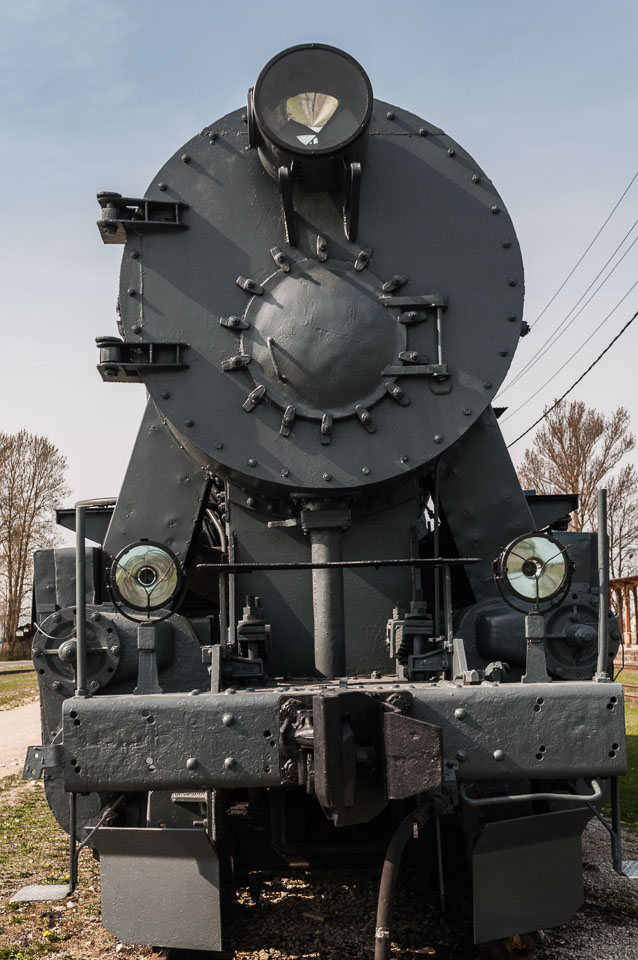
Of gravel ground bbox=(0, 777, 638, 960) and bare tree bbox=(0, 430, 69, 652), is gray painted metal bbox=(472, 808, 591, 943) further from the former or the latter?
bare tree bbox=(0, 430, 69, 652)

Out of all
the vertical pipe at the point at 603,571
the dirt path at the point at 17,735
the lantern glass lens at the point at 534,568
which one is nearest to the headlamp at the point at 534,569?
the lantern glass lens at the point at 534,568

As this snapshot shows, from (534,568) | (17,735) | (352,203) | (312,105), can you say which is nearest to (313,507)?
(534,568)

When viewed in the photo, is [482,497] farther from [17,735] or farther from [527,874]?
[17,735]

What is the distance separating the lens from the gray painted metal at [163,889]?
320cm

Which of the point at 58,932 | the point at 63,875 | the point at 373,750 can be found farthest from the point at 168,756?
the point at 63,875

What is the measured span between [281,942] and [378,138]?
147 inches

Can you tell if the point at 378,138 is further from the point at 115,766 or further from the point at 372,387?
the point at 115,766

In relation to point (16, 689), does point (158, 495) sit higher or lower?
higher

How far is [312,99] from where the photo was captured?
159 inches

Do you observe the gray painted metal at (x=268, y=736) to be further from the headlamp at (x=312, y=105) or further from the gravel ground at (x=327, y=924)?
the headlamp at (x=312, y=105)

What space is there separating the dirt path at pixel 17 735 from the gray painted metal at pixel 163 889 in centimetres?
551

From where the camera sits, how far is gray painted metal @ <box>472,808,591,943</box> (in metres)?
3.25

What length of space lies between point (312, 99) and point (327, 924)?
12.5 ft

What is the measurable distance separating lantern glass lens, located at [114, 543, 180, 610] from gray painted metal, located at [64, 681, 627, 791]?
1.35ft
